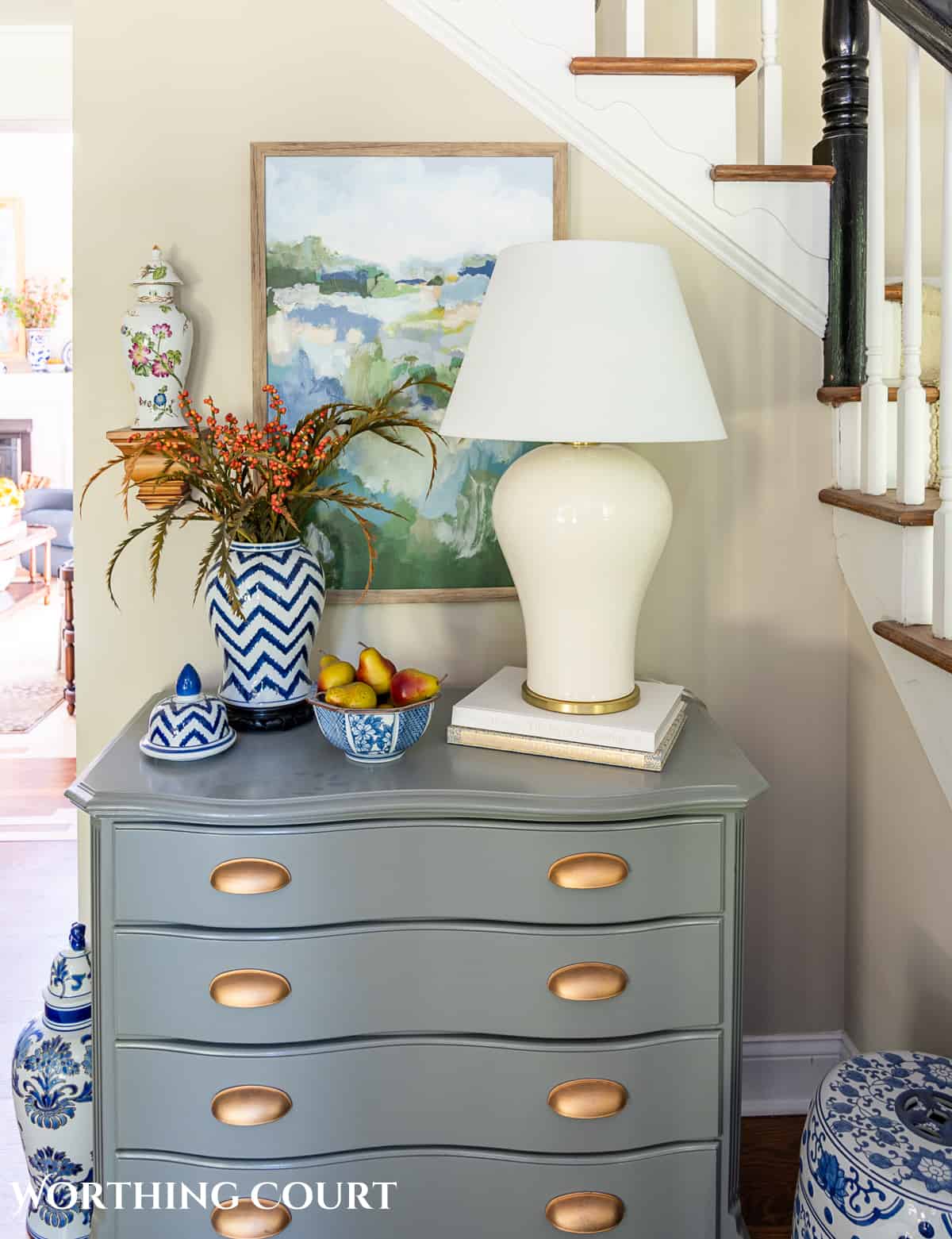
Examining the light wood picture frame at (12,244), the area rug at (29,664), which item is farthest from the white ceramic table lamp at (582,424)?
the light wood picture frame at (12,244)

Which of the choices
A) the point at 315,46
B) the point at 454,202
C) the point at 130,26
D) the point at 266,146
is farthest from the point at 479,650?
the point at 130,26

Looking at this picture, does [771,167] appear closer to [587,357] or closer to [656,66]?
[656,66]

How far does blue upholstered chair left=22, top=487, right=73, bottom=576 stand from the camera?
305 inches

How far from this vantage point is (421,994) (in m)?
1.62

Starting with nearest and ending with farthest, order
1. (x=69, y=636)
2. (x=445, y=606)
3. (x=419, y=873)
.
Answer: (x=419, y=873) < (x=445, y=606) < (x=69, y=636)

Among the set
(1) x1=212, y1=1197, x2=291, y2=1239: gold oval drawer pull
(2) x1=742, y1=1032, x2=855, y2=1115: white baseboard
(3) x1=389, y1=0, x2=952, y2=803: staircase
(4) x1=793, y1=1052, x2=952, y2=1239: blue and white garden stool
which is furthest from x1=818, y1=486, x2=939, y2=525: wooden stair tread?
(1) x1=212, y1=1197, x2=291, y2=1239: gold oval drawer pull

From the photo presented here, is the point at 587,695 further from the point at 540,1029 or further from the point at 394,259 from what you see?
the point at 394,259

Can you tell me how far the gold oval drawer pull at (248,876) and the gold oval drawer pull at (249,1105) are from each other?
29 centimetres

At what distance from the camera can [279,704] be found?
6.08 ft

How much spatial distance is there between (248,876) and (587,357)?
2.84 feet

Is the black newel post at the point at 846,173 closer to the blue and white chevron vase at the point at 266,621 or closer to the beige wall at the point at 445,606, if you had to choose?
the beige wall at the point at 445,606

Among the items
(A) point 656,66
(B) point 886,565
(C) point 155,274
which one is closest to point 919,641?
(B) point 886,565

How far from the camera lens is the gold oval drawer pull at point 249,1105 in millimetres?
1604

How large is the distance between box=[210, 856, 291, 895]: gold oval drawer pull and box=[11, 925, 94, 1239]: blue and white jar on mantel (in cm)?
35
